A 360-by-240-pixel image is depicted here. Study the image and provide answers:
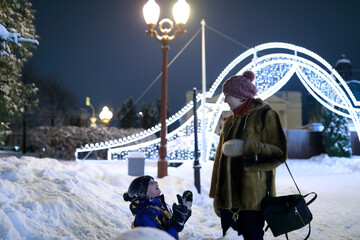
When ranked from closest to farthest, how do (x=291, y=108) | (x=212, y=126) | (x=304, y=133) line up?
(x=212, y=126) < (x=304, y=133) < (x=291, y=108)

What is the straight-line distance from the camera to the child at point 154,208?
7.28 feet

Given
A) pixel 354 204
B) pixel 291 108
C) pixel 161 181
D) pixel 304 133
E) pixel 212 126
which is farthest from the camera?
pixel 291 108

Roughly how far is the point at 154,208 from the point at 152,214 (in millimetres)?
62

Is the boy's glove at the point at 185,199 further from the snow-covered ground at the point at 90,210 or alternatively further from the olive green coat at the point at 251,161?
the snow-covered ground at the point at 90,210

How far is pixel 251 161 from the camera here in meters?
2.49

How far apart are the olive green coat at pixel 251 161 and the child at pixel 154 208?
0.47m

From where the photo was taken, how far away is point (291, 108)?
1458 inches

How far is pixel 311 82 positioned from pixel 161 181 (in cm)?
731

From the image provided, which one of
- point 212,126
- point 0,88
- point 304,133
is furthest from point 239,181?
point 304,133

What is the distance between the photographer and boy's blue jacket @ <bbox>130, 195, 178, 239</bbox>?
2293 mm

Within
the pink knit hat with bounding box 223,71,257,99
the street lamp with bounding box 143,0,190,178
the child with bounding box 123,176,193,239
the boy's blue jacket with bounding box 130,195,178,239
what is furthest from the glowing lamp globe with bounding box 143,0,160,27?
the boy's blue jacket with bounding box 130,195,178,239

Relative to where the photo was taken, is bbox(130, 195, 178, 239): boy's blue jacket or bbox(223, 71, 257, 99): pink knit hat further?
bbox(223, 71, 257, 99): pink knit hat

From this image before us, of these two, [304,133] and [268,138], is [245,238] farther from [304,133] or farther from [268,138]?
[304,133]

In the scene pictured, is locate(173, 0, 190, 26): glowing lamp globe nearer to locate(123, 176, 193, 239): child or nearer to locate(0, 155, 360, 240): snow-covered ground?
locate(0, 155, 360, 240): snow-covered ground
